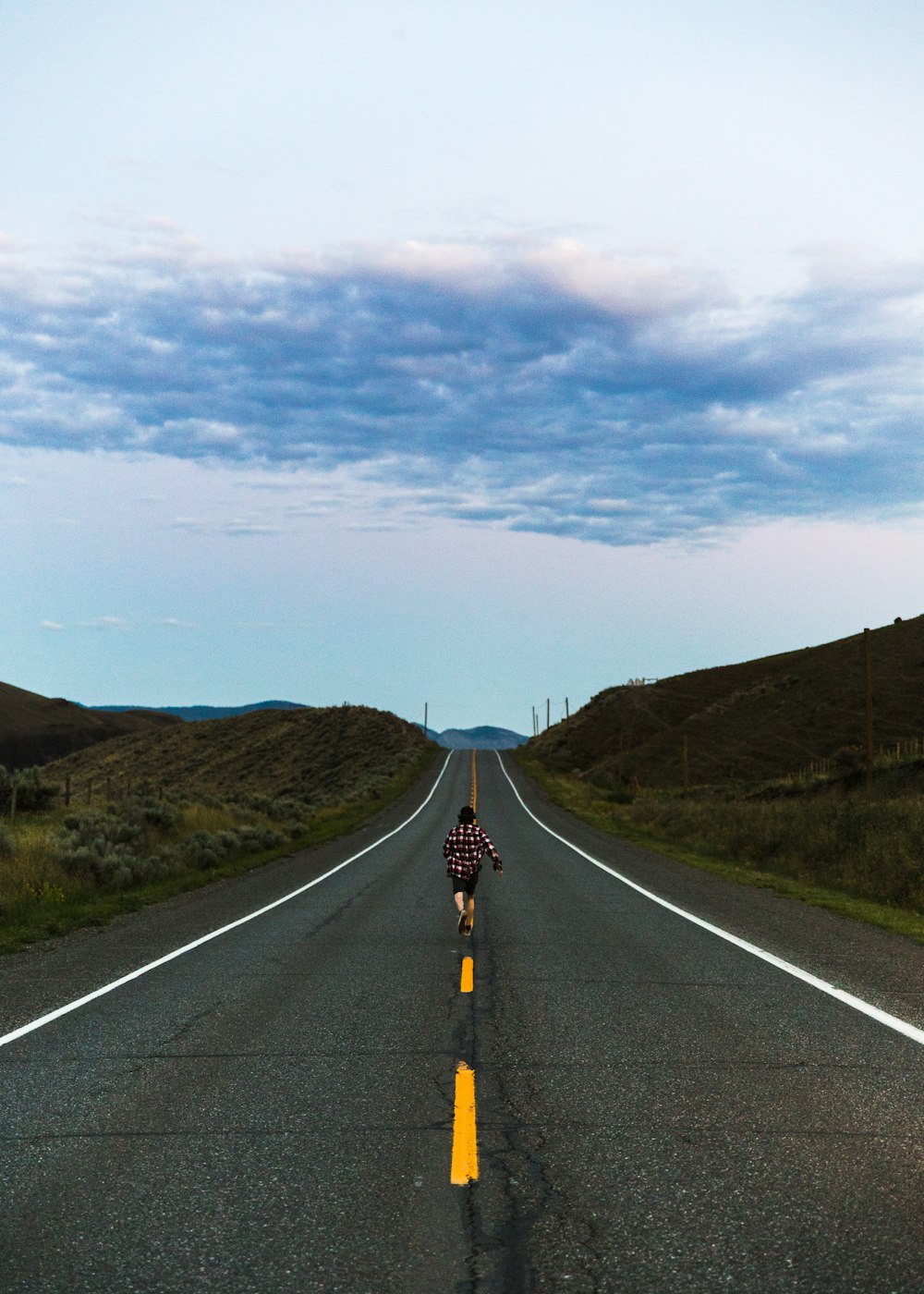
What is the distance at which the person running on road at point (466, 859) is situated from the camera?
13.4 meters

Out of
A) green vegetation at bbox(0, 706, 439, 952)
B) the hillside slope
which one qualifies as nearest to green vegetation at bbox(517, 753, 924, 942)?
green vegetation at bbox(0, 706, 439, 952)

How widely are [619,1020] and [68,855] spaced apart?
13382 mm

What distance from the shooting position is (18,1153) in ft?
17.6

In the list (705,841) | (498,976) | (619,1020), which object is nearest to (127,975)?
(498,976)

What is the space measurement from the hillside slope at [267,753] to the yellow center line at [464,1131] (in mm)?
69109

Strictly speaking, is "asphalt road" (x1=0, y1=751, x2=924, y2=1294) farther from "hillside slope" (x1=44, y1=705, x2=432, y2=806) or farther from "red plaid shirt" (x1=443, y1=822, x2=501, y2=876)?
"hillside slope" (x1=44, y1=705, x2=432, y2=806)

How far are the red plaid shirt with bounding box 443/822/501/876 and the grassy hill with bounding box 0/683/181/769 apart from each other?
428 feet

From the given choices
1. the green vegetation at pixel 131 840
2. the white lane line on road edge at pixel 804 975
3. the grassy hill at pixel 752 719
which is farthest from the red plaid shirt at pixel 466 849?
the grassy hill at pixel 752 719

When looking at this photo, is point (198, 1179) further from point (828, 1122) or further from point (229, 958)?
point (229, 958)

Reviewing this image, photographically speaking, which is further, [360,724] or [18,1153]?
[360,724]

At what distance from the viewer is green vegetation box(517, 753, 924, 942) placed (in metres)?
18.5

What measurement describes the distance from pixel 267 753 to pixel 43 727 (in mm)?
63181

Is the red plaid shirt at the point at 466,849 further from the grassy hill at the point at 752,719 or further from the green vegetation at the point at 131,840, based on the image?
the grassy hill at the point at 752,719

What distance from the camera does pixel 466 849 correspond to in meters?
14.0
